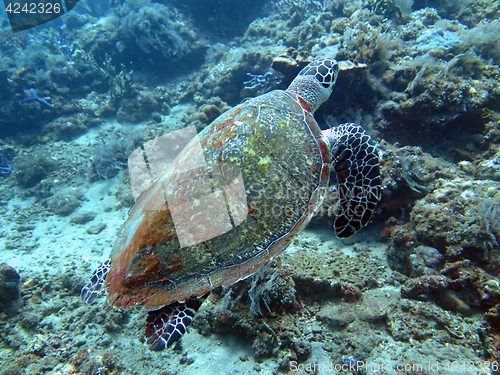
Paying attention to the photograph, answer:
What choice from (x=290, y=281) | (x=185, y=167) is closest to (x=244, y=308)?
(x=290, y=281)

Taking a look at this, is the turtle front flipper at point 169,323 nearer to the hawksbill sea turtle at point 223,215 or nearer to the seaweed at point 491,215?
the hawksbill sea turtle at point 223,215

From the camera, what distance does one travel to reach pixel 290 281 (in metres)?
2.67

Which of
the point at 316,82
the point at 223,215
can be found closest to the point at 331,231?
the point at 223,215

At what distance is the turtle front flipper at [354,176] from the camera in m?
2.65

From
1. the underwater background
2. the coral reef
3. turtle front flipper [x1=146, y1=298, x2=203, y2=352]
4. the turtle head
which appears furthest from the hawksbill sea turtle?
the coral reef

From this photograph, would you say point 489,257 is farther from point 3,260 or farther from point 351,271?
point 3,260

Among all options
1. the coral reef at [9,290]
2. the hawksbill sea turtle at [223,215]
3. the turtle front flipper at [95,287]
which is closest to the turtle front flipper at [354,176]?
the hawksbill sea turtle at [223,215]

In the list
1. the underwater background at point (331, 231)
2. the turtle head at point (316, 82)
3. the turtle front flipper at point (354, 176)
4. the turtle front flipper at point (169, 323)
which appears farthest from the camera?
the turtle head at point (316, 82)

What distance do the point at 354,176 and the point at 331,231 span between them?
1182 millimetres

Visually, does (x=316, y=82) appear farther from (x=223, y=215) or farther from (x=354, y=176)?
(x=223, y=215)

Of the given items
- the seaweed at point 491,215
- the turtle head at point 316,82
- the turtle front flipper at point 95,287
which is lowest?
the seaweed at point 491,215

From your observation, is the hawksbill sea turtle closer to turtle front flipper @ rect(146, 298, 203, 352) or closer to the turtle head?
turtle front flipper @ rect(146, 298, 203, 352)

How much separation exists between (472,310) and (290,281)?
5.77 ft

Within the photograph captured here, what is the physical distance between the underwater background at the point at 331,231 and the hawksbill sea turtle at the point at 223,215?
2.41 feet
